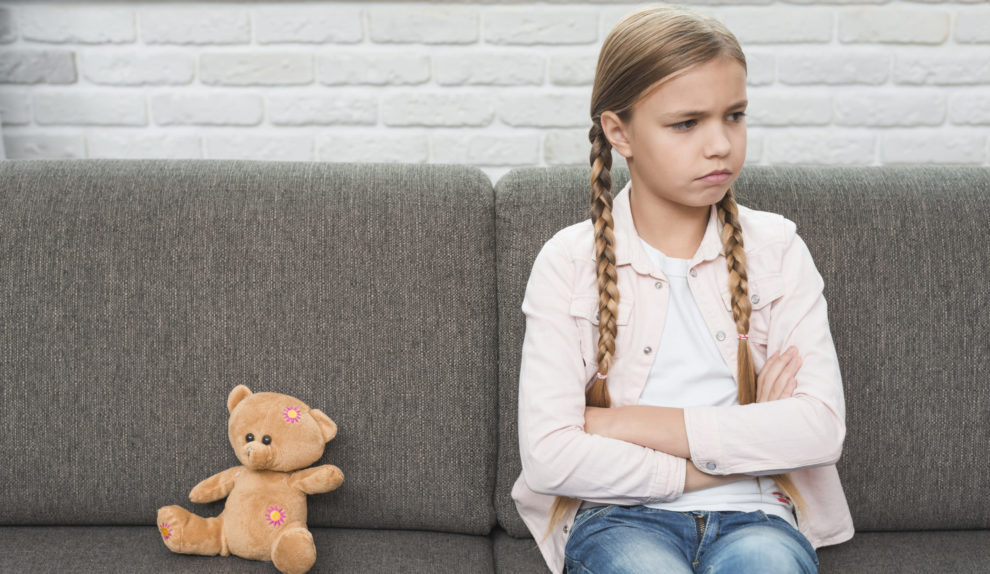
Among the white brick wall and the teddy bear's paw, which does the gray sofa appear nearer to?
the teddy bear's paw

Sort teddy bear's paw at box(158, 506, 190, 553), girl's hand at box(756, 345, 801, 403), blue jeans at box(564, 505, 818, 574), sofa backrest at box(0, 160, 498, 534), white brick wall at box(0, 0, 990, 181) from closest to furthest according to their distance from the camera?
1. blue jeans at box(564, 505, 818, 574)
2. girl's hand at box(756, 345, 801, 403)
3. teddy bear's paw at box(158, 506, 190, 553)
4. sofa backrest at box(0, 160, 498, 534)
5. white brick wall at box(0, 0, 990, 181)

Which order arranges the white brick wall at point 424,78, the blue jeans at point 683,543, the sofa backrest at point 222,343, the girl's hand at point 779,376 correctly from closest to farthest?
the blue jeans at point 683,543 → the girl's hand at point 779,376 → the sofa backrest at point 222,343 → the white brick wall at point 424,78

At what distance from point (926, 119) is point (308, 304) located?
1533 mm

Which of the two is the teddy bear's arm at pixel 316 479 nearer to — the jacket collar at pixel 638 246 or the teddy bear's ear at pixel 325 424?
the teddy bear's ear at pixel 325 424

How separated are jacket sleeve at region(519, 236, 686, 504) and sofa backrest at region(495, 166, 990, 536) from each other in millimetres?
201

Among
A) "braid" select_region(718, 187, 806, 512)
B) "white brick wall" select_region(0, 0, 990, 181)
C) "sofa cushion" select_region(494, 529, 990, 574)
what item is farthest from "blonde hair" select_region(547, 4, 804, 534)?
"white brick wall" select_region(0, 0, 990, 181)

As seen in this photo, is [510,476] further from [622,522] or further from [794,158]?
[794,158]

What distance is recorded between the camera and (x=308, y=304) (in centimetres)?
149

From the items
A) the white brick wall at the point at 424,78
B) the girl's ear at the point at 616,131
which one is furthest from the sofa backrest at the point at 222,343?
the white brick wall at the point at 424,78

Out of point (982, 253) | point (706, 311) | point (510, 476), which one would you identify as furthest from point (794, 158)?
point (510, 476)

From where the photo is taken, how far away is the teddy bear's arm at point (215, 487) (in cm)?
140

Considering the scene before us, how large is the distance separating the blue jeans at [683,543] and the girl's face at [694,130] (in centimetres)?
45

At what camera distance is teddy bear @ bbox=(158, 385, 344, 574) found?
132cm

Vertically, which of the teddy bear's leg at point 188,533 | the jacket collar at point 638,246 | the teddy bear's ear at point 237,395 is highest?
the jacket collar at point 638,246
